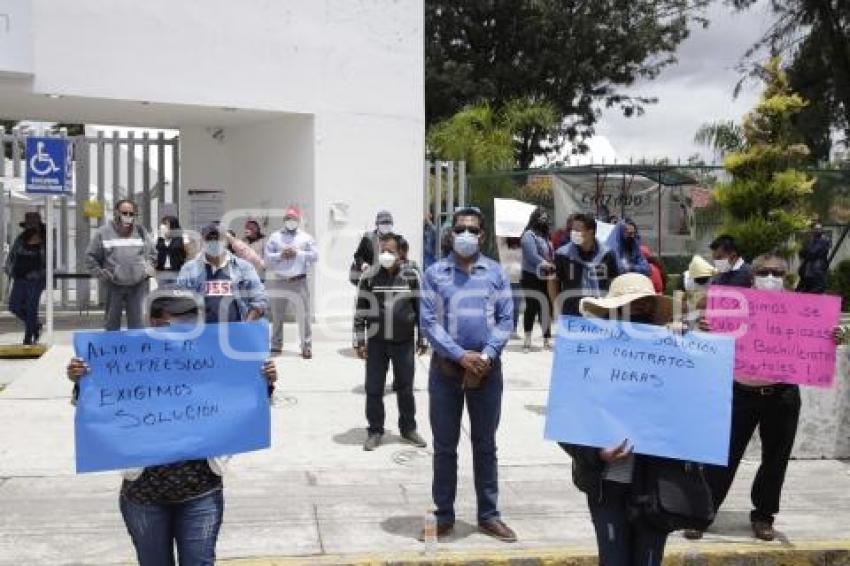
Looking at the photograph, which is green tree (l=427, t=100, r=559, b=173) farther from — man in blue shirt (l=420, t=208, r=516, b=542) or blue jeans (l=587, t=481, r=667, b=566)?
blue jeans (l=587, t=481, r=667, b=566)

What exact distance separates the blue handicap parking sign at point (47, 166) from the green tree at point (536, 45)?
1850cm

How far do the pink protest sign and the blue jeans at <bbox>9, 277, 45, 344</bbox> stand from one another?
29.4 feet

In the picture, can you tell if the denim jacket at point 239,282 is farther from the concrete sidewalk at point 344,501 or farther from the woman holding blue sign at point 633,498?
the woman holding blue sign at point 633,498

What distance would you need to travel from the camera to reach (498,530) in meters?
5.68

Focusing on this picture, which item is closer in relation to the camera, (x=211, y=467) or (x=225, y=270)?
(x=211, y=467)

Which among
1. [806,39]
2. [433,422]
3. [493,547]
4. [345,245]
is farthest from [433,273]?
[806,39]

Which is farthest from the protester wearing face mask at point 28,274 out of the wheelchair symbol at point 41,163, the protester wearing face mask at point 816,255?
the protester wearing face mask at point 816,255

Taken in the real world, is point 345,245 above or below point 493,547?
above

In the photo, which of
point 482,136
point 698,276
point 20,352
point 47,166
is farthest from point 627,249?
point 482,136

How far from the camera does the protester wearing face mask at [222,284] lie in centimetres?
700

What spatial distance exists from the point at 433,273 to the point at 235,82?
7953 mm

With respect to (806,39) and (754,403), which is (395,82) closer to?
(754,403)

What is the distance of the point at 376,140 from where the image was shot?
13.7m

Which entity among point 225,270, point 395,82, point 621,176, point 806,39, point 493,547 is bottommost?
point 493,547
